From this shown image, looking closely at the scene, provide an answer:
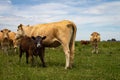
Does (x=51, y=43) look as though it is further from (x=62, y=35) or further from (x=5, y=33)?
(x=5, y=33)

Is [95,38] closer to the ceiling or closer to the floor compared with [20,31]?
closer to the floor

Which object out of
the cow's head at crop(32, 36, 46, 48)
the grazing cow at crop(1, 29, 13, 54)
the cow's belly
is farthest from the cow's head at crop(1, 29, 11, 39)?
the cow's head at crop(32, 36, 46, 48)

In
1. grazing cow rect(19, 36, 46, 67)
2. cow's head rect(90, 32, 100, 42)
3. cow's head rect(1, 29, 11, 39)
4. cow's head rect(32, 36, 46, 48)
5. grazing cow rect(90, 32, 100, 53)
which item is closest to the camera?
cow's head rect(32, 36, 46, 48)

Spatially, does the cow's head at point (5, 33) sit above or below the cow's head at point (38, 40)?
above

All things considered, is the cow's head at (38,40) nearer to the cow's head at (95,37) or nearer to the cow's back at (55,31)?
the cow's back at (55,31)

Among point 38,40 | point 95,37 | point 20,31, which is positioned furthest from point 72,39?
point 95,37

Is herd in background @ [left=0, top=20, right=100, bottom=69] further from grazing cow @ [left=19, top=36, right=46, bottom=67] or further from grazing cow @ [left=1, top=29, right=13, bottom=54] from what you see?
grazing cow @ [left=1, top=29, right=13, bottom=54]

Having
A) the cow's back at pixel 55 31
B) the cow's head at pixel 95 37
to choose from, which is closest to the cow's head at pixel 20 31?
the cow's back at pixel 55 31

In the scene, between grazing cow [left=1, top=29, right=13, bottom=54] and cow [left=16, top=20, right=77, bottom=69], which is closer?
cow [left=16, top=20, right=77, bottom=69]

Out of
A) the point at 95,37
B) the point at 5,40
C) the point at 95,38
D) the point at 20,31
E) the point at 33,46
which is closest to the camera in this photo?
the point at 33,46

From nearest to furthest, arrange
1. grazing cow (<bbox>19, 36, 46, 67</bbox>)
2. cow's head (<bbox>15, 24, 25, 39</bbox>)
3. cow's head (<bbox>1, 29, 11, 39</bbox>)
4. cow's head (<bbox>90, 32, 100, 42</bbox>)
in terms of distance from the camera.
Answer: grazing cow (<bbox>19, 36, 46, 67</bbox>) < cow's head (<bbox>15, 24, 25, 39</bbox>) < cow's head (<bbox>1, 29, 11, 39</bbox>) < cow's head (<bbox>90, 32, 100, 42</bbox>)

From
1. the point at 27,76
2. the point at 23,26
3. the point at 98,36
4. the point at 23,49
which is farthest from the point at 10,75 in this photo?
the point at 98,36

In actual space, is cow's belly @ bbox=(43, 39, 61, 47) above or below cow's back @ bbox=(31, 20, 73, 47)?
below

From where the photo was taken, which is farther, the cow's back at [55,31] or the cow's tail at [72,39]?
the cow's tail at [72,39]
